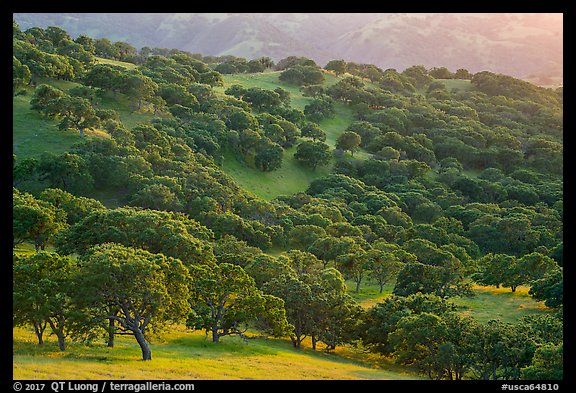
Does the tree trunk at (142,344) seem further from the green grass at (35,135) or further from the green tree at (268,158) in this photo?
the green tree at (268,158)

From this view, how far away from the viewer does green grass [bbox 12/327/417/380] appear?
2823 cm

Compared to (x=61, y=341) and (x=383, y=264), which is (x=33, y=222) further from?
(x=383, y=264)

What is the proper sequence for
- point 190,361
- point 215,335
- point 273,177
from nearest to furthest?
point 190,361
point 215,335
point 273,177

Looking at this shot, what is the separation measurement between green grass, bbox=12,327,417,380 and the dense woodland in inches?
59.2

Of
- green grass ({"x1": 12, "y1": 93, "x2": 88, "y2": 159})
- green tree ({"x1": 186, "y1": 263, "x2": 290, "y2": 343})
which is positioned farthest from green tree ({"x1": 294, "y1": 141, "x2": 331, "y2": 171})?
green tree ({"x1": 186, "y1": 263, "x2": 290, "y2": 343})

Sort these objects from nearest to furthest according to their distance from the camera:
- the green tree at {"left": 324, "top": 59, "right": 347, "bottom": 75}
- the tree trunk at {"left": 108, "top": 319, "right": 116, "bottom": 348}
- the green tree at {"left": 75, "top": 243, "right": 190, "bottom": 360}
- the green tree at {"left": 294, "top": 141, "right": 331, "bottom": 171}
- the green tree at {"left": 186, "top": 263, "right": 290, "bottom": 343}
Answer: the green tree at {"left": 75, "top": 243, "right": 190, "bottom": 360} → the tree trunk at {"left": 108, "top": 319, "right": 116, "bottom": 348} → the green tree at {"left": 186, "top": 263, "right": 290, "bottom": 343} → the green tree at {"left": 294, "top": 141, "right": 331, "bottom": 171} → the green tree at {"left": 324, "top": 59, "right": 347, "bottom": 75}

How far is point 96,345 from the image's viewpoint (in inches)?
1439

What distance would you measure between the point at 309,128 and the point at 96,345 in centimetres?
9823

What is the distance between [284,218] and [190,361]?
1864 inches

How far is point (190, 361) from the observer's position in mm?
34906

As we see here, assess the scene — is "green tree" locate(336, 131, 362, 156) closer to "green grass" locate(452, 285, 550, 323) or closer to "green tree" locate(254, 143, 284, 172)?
"green tree" locate(254, 143, 284, 172)

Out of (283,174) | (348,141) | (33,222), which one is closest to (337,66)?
(348,141)

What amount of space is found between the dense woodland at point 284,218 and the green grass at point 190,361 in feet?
4.94
